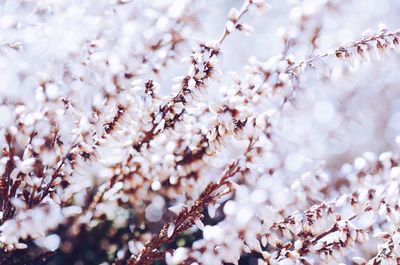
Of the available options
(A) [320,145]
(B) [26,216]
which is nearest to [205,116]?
(B) [26,216]

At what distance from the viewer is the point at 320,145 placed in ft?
8.80

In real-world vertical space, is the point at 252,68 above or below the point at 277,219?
above

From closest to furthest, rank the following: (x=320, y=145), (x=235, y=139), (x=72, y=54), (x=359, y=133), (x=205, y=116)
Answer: (x=72, y=54), (x=235, y=139), (x=205, y=116), (x=320, y=145), (x=359, y=133)

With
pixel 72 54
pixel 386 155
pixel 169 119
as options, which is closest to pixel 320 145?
pixel 386 155

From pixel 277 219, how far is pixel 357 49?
22.0 inches

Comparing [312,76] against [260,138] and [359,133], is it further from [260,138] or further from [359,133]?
[359,133]

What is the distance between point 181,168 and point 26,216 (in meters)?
0.54

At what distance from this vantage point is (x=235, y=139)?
145cm

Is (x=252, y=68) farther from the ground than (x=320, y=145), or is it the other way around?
(x=252, y=68)

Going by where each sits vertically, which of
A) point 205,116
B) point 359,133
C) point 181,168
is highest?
point 205,116

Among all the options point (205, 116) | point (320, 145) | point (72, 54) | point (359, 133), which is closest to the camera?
point (72, 54)

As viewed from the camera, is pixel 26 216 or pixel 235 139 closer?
pixel 26 216

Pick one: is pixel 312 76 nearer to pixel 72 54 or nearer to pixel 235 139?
pixel 235 139

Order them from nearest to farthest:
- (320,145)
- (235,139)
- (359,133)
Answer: (235,139) < (320,145) < (359,133)
